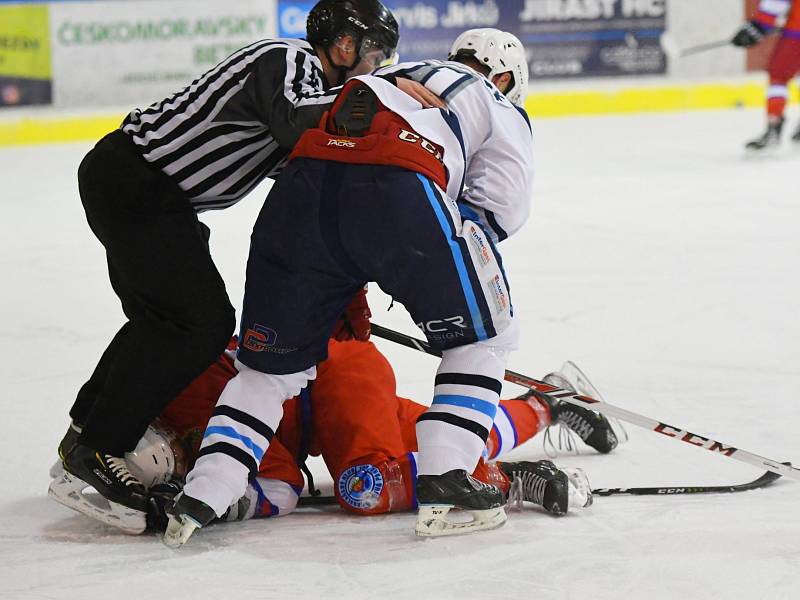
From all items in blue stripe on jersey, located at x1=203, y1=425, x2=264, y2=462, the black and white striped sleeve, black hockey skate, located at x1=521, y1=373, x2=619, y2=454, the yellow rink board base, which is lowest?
the yellow rink board base

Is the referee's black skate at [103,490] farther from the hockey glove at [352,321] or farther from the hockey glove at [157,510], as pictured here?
the hockey glove at [352,321]

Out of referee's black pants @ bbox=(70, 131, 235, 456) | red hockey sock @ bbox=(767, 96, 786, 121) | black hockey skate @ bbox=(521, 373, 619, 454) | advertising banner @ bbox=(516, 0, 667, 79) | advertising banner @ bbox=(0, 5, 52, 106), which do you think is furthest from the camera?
advertising banner @ bbox=(516, 0, 667, 79)

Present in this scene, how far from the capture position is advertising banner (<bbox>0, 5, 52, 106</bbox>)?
25.4ft

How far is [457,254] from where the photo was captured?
1873mm

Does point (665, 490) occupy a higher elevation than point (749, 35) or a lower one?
lower

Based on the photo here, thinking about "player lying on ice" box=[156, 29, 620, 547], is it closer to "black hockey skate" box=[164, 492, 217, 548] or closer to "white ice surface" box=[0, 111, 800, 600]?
"black hockey skate" box=[164, 492, 217, 548]

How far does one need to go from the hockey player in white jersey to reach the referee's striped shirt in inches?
7.5

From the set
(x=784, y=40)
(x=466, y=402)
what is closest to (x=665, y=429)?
(x=466, y=402)

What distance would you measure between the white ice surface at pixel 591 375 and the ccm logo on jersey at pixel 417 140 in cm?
57

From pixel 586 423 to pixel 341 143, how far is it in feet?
2.63

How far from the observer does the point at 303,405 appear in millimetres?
2201

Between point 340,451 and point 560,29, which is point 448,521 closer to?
point 340,451

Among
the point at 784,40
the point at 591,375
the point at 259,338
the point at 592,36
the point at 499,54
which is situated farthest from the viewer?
the point at 592,36

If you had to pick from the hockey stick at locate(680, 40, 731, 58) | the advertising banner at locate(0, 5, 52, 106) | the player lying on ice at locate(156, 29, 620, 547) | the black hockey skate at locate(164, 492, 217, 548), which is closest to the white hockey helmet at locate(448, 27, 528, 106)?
the player lying on ice at locate(156, 29, 620, 547)
